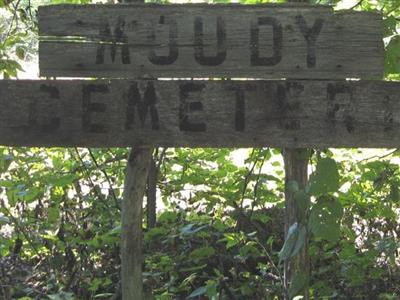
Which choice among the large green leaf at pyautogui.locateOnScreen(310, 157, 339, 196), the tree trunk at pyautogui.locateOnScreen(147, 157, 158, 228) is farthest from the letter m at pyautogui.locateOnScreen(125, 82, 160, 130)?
the tree trunk at pyautogui.locateOnScreen(147, 157, 158, 228)

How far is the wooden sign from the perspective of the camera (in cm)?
179

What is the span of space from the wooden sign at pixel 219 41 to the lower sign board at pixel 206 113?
45mm

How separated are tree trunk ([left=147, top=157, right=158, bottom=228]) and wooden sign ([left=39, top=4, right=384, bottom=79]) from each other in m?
1.26

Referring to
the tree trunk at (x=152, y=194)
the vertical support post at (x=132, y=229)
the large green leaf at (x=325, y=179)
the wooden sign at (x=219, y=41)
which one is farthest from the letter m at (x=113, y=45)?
the tree trunk at (x=152, y=194)

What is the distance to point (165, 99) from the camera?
179 centimetres

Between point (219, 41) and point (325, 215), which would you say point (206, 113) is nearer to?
point (219, 41)

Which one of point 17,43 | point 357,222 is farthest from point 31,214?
point 357,222

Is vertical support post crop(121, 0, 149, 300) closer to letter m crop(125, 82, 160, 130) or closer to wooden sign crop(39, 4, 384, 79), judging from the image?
letter m crop(125, 82, 160, 130)

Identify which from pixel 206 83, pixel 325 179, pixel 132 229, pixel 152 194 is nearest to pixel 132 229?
pixel 132 229

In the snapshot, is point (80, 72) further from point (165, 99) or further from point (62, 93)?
point (165, 99)

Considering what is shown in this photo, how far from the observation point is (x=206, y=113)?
179 centimetres

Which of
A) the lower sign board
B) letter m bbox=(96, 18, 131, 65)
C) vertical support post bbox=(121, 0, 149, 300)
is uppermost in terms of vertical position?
letter m bbox=(96, 18, 131, 65)

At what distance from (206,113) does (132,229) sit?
52cm

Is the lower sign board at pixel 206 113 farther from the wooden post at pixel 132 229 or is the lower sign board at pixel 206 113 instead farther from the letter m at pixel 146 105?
the wooden post at pixel 132 229
